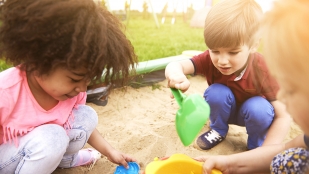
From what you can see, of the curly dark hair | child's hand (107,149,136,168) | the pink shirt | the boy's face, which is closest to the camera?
the curly dark hair

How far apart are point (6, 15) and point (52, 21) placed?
0.48 ft

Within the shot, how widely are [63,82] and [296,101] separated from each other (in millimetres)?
663

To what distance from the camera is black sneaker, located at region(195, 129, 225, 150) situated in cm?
150

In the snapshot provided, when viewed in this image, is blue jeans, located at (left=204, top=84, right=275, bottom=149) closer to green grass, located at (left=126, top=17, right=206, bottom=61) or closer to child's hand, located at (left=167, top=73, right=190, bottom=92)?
child's hand, located at (left=167, top=73, right=190, bottom=92)

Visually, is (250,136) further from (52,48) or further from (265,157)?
(52,48)

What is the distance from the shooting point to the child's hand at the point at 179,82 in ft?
3.68

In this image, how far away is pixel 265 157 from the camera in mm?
1124

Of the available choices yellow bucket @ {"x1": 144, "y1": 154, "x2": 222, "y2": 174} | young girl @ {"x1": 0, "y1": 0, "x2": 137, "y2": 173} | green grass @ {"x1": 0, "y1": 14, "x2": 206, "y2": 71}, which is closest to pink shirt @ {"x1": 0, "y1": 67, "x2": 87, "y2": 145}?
young girl @ {"x1": 0, "y1": 0, "x2": 137, "y2": 173}

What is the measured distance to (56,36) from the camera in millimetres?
912

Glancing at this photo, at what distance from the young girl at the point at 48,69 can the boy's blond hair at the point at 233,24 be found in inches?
16.6

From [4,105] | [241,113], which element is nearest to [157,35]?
[241,113]

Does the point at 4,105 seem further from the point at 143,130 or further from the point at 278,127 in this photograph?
the point at 278,127

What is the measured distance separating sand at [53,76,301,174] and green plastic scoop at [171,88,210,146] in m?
0.39

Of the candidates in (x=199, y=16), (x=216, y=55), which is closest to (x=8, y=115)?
(x=216, y=55)
